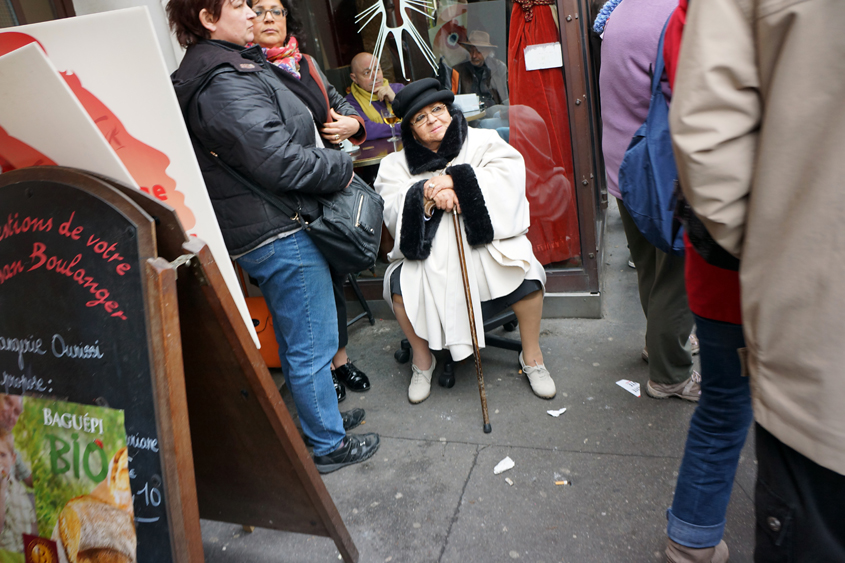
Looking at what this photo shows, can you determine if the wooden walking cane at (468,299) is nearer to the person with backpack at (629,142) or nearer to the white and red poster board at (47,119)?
the person with backpack at (629,142)

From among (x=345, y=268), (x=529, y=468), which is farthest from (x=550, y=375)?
(x=345, y=268)

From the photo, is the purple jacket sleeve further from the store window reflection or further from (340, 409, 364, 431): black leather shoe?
(340, 409, 364, 431): black leather shoe

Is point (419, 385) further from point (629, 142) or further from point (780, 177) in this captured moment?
point (780, 177)

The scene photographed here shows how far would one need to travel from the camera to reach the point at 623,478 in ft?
7.57

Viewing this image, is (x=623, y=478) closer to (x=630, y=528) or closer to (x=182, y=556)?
(x=630, y=528)

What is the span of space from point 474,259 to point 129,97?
171 centimetres

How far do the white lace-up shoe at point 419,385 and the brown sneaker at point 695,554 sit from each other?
1.53 meters

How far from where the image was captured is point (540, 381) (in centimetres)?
300

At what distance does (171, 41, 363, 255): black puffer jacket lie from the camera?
2.08 m

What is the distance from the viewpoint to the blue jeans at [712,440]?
147 cm

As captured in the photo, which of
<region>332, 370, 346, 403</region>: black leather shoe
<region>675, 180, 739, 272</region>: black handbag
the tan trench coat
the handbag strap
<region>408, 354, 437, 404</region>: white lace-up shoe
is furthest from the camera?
<region>332, 370, 346, 403</region>: black leather shoe

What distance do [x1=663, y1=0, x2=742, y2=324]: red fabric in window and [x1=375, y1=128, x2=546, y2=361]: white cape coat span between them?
142cm

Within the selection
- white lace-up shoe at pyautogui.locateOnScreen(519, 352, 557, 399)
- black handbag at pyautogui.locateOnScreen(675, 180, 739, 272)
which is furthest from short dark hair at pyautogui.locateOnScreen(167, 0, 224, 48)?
white lace-up shoe at pyautogui.locateOnScreen(519, 352, 557, 399)

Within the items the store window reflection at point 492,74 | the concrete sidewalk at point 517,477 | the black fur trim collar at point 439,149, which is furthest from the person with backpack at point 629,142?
the store window reflection at point 492,74
